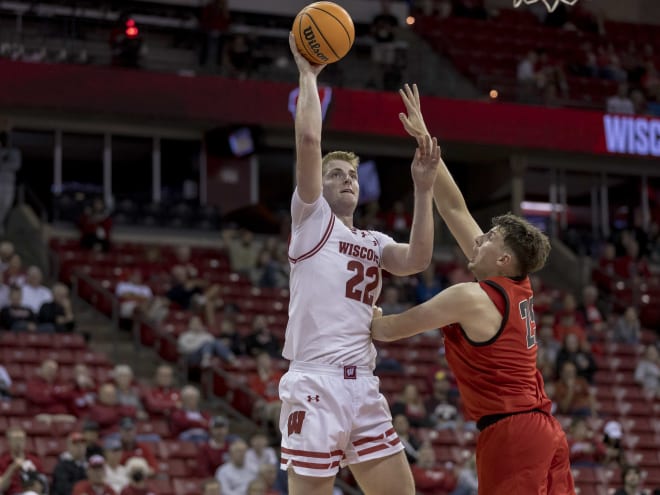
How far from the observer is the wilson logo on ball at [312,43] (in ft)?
21.3

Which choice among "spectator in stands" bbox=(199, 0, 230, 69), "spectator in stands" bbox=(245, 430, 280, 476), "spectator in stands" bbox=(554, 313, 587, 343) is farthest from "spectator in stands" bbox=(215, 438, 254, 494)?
"spectator in stands" bbox=(199, 0, 230, 69)

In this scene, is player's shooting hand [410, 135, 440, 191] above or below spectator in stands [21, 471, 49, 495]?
above

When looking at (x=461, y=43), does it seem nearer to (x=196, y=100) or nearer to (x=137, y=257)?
(x=196, y=100)

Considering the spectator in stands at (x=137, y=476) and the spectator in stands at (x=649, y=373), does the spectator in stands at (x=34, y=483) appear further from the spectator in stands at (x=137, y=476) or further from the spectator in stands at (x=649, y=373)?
the spectator in stands at (x=649, y=373)

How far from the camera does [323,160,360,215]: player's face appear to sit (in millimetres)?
6762

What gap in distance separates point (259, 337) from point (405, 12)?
11.4 meters

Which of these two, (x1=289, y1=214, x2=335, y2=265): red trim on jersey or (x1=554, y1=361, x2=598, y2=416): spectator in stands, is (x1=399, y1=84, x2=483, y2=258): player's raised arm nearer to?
(x1=289, y1=214, x2=335, y2=265): red trim on jersey

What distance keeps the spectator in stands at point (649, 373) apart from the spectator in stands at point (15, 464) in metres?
10.0

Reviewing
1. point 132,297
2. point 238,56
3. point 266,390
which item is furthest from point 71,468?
point 238,56

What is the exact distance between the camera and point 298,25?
6555 mm

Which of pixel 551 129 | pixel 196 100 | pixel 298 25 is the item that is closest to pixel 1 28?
pixel 196 100

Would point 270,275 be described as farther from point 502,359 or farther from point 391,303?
point 502,359

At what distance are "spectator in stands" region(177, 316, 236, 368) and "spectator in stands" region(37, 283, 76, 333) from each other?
4.81ft

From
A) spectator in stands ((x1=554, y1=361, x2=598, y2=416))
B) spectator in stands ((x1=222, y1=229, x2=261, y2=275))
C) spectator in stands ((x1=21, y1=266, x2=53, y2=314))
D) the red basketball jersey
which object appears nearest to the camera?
Answer: the red basketball jersey
